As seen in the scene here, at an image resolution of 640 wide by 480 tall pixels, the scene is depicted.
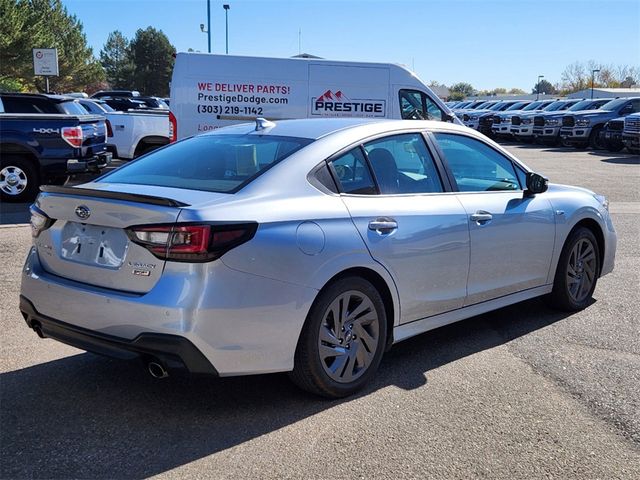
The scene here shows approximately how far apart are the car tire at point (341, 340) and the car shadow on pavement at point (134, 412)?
134 millimetres

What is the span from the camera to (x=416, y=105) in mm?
12984

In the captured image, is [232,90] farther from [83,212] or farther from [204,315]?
[204,315]

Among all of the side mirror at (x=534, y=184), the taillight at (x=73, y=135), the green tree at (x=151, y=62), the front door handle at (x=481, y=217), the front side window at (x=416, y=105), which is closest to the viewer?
the front door handle at (x=481, y=217)

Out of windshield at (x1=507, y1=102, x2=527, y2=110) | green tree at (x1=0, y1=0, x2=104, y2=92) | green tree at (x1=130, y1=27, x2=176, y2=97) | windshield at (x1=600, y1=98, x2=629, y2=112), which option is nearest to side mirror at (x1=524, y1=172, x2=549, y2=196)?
windshield at (x1=600, y1=98, x2=629, y2=112)

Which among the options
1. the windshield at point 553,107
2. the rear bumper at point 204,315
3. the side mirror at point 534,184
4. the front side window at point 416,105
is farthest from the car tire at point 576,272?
the windshield at point 553,107

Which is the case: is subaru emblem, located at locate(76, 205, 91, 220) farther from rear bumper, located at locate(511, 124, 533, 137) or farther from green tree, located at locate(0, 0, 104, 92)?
green tree, located at locate(0, 0, 104, 92)

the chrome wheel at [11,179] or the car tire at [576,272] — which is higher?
the chrome wheel at [11,179]

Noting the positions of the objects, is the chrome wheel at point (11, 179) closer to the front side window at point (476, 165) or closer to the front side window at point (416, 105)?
the front side window at point (416, 105)

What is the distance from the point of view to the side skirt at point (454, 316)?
14.6ft

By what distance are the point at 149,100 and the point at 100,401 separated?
26.2 metres

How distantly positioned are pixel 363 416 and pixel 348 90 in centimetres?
966

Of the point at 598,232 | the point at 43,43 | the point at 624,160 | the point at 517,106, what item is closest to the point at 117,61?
the point at 43,43

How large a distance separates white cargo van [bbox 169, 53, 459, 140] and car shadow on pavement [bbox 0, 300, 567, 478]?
8061mm

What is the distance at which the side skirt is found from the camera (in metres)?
4.45
